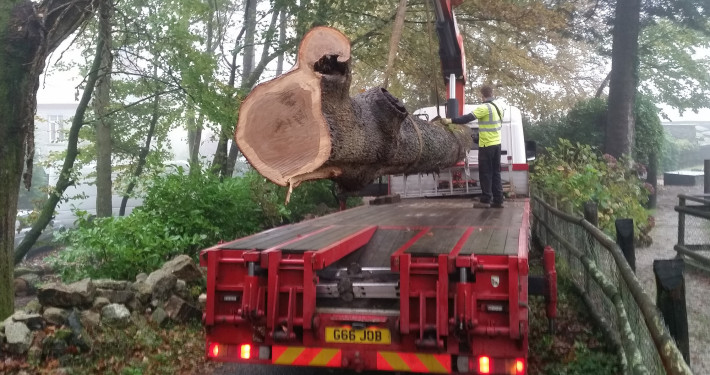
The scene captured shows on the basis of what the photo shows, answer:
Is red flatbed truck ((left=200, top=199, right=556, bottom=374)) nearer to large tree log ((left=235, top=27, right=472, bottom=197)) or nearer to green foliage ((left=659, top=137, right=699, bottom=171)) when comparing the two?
large tree log ((left=235, top=27, right=472, bottom=197))

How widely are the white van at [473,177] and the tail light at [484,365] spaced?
520 cm

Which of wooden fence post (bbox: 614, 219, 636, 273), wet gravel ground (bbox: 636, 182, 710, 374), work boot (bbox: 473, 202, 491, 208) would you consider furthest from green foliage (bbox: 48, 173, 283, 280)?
wet gravel ground (bbox: 636, 182, 710, 374)

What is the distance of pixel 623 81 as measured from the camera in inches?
654

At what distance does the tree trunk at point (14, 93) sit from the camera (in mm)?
5840

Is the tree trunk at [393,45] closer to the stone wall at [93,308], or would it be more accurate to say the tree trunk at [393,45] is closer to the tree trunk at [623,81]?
the stone wall at [93,308]

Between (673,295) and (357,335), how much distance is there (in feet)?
6.48

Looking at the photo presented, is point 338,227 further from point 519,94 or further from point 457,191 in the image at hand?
point 519,94

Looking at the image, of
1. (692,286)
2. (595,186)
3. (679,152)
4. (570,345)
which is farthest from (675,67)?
(570,345)

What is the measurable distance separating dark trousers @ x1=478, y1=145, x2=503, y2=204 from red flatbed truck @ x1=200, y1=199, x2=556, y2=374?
232cm

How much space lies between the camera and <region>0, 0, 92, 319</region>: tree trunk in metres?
5.84

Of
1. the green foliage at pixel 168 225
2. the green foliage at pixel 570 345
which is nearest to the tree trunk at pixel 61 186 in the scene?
the green foliage at pixel 168 225

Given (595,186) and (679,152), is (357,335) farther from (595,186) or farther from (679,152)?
(679,152)

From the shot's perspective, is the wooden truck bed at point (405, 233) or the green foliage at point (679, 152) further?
the green foliage at point (679, 152)

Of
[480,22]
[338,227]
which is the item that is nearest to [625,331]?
[338,227]
